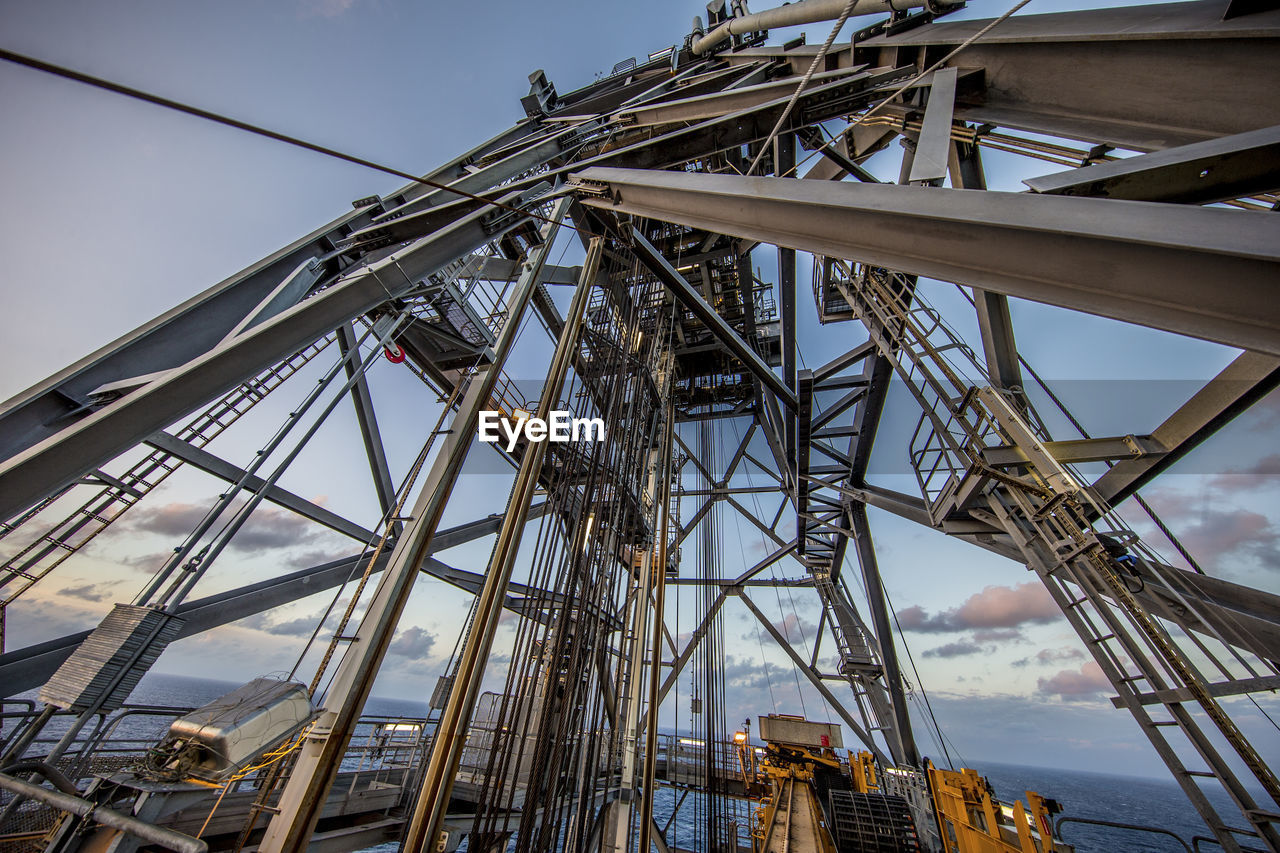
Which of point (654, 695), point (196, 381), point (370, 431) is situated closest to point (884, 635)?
point (654, 695)

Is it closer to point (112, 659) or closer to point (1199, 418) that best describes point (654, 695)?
point (112, 659)

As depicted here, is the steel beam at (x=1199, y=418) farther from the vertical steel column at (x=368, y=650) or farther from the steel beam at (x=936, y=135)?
the vertical steel column at (x=368, y=650)

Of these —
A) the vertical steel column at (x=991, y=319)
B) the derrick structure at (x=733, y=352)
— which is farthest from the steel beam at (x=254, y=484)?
the vertical steel column at (x=991, y=319)

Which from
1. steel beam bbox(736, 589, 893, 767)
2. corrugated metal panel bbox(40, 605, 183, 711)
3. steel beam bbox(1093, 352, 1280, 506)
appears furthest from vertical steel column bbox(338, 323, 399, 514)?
steel beam bbox(736, 589, 893, 767)

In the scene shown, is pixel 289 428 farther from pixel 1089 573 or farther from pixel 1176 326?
pixel 1089 573

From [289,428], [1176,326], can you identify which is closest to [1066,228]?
[1176,326]

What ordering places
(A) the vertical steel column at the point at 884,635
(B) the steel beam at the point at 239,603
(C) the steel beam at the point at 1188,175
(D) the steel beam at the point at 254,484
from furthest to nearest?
(A) the vertical steel column at the point at 884,635
(D) the steel beam at the point at 254,484
(B) the steel beam at the point at 239,603
(C) the steel beam at the point at 1188,175

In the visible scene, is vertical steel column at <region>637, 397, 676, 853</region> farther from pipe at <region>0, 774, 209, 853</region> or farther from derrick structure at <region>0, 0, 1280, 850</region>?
pipe at <region>0, 774, 209, 853</region>

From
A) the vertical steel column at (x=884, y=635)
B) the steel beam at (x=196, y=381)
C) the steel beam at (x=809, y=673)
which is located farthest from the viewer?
the steel beam at (x=809, y=673)
